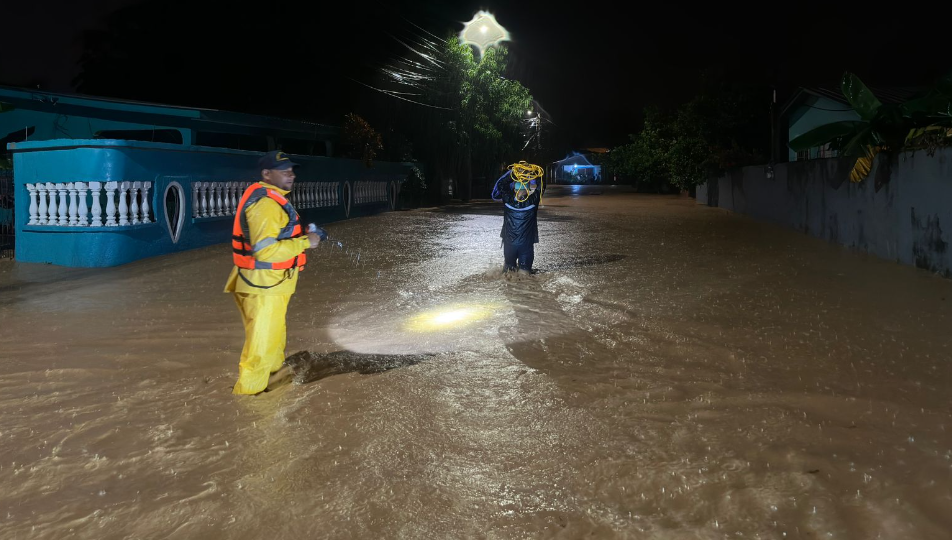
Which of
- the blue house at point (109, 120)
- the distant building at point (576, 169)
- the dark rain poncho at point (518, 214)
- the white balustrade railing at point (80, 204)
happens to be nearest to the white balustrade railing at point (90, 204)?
the white balustrade railing at point (80, 204)

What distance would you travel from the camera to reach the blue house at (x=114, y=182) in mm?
10867

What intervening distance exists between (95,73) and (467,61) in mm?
13934

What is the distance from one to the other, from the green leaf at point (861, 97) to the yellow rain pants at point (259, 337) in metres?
10.1

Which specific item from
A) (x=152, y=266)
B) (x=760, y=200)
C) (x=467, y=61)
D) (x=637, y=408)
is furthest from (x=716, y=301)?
(x=467, y=61)

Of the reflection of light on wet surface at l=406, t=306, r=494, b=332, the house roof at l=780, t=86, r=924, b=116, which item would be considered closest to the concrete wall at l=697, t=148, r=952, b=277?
the house roof at l=780, t=86, r=924, b=116

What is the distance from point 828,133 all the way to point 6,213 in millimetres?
13736

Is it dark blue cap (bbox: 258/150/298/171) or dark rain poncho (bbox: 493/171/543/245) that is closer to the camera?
dark blue cap (bbox: 258/150/298/171)

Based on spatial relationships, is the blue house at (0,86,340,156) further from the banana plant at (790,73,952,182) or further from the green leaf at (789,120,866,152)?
A: the banana plant at (790,73,952,182)

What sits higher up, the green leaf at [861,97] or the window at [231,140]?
the window at [231,140]

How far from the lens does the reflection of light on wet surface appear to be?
6934mm

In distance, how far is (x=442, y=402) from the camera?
4719mm

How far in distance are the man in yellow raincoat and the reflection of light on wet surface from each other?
2.15 m

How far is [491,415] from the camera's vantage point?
176 inches

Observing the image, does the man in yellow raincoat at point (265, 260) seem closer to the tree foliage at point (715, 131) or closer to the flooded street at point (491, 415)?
the flooded street at point (491, 415)
